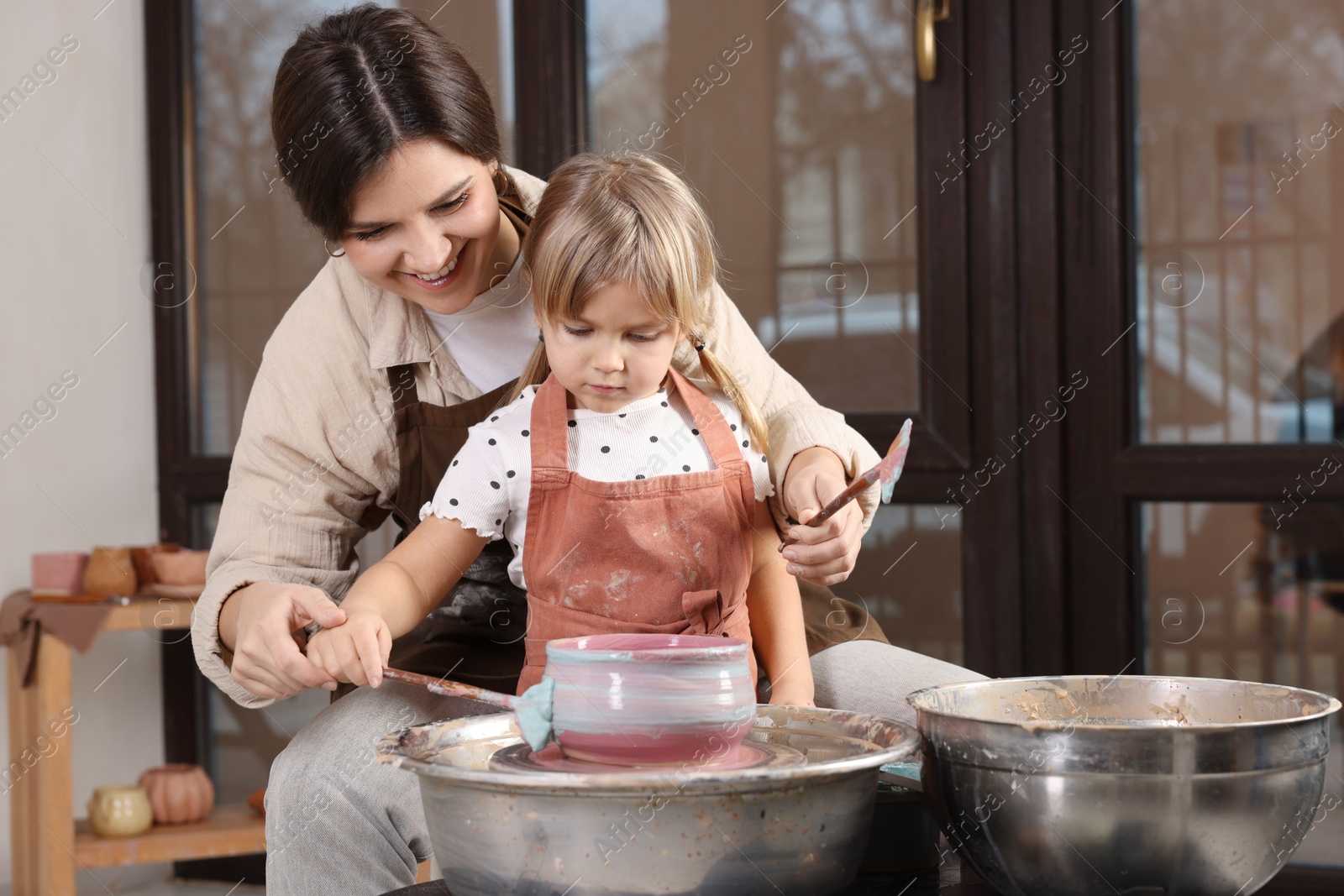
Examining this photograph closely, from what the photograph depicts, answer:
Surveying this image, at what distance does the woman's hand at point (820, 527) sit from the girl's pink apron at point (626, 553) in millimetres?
76

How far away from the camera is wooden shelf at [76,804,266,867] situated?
7.05ft

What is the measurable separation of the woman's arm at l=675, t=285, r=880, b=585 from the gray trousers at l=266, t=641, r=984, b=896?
0.54 ft

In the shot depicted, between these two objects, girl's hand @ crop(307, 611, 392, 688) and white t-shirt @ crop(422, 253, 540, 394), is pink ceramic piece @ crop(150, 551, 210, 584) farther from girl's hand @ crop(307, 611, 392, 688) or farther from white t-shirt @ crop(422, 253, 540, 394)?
girl's hand @ crop(307, 611, 392, 688)

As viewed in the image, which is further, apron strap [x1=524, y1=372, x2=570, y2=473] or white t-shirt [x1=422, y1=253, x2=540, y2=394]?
white t-shirt [x1=422, y1=253, x2=540, y2=394]

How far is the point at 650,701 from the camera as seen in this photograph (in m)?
0.73

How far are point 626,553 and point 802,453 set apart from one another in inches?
7.8

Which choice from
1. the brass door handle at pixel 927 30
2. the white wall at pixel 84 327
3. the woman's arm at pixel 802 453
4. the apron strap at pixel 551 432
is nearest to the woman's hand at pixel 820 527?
the woman's arm at pixel 802 453

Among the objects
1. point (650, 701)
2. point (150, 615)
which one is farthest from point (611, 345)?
point (150, 615)

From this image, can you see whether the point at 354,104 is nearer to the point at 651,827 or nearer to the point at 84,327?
the point at 651,827

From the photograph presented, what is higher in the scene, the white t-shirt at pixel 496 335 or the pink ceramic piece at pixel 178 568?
the white t-shirt at pixel 496 335

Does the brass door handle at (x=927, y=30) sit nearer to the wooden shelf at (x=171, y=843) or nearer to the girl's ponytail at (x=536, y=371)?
the girl's ponytail at (x=536, y=371)

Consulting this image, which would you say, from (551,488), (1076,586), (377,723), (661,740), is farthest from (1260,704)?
(1076,586)

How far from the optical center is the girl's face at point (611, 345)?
1.05 meters

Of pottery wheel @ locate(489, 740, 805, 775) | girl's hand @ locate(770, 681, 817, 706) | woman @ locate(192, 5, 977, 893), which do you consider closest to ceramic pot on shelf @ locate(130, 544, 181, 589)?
woman @ locate(192, 5, 977, 893)
